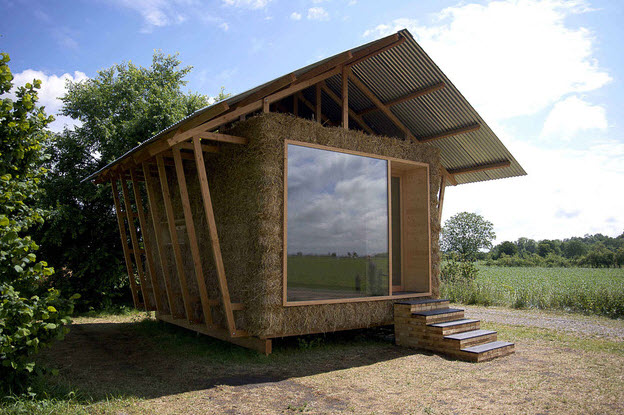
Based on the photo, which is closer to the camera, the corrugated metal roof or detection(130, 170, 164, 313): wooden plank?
the corrugated metal roof

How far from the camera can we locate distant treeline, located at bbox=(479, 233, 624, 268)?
1206 inches

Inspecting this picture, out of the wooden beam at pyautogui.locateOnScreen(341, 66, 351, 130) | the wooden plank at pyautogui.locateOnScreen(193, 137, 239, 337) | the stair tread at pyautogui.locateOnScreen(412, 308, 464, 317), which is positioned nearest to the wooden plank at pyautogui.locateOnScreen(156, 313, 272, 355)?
the wooden plank at pyautogui.locateOnScreen(193, 137, 239, 337)

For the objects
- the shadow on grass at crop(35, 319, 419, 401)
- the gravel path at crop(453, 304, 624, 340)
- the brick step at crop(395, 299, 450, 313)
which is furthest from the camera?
the gravel path at crop(453, 304, 624, 340)

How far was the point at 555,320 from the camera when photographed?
34.0 feet

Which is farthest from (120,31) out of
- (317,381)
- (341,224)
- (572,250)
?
(572,250)

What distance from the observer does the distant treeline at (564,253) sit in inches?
1206

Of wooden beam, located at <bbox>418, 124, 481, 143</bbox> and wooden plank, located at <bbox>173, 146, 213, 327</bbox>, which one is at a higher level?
wooden beam, located at <bbox>418, 124, 481, 143</bbox>

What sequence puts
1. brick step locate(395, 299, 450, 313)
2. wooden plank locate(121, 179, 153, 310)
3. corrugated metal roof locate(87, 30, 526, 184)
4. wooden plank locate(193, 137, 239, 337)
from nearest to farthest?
wooden plank locate(193, 137, 239, 337)
brick step locate(395, 299, 450, 313)
corrugated metal roof locate(87, 30, 526, 184)
wooden plank locate(121, 179, 153, 310)

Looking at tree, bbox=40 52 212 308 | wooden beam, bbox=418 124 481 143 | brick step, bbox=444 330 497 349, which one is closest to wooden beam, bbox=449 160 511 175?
wooden beam, bbox=418 124 481 143

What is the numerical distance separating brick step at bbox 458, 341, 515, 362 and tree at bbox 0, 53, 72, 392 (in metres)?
5.23

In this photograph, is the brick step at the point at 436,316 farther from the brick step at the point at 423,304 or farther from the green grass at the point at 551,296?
the green grass at the point at 551,296

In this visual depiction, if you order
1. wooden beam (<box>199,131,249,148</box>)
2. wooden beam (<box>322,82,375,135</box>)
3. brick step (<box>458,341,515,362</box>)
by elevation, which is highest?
wooden beam (<box>322,82,375,135</box>)

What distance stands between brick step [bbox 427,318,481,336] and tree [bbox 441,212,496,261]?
56.5 m

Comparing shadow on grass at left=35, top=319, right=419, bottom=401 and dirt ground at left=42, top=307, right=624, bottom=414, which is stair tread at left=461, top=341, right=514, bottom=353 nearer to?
dirt ground at left=42, top=307, right=624, bottom=414
